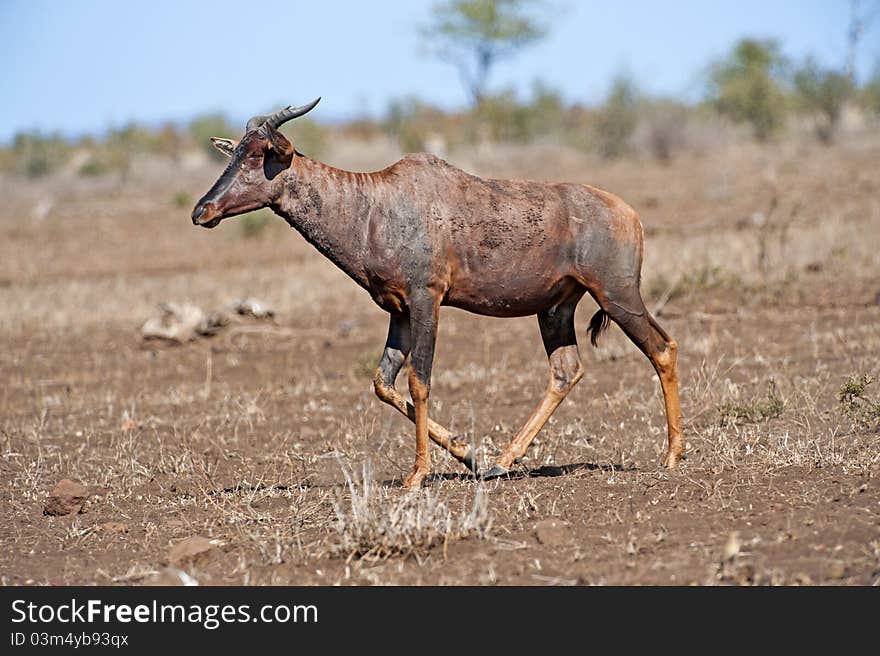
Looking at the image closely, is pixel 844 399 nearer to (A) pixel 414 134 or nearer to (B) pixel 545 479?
(B) pixel 545 479

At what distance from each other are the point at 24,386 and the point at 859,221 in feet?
49.2

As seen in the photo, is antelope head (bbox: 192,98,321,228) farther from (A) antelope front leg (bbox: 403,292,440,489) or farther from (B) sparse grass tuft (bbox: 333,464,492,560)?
(B) sparse grass tuft (bbox: 333,464,492,560)

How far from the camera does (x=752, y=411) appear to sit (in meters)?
9.07

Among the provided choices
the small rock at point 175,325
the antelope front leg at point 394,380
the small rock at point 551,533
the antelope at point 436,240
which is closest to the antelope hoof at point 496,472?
the antelope at point 436,240

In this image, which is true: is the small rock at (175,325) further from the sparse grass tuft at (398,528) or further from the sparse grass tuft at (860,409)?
the sparse grass tuft at (398,528)

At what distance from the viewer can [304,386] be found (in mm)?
12188

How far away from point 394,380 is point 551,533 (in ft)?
6.79

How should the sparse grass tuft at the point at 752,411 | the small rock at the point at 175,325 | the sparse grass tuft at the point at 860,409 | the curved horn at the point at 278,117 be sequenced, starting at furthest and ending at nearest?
the small rock at the point at 175,325 → the sparse grass tuft at the point at 752,411 → the sparse grass tuft at the point at 860,409 → the curved horn at the point at 278,117

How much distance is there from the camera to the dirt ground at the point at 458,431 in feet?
19.8

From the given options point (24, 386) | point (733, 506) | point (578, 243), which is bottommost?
point (24, 386)

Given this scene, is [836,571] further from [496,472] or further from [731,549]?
[496,472]

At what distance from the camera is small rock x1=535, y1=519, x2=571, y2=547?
6098mm

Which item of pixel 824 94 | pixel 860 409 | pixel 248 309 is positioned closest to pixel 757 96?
pixel 824 94
